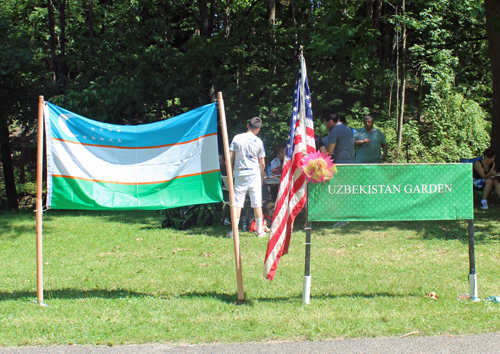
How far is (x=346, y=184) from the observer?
4820 millimetres

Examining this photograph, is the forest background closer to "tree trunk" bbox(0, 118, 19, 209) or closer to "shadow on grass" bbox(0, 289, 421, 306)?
"tree trunk" bbox(0, 118, 19, 209)

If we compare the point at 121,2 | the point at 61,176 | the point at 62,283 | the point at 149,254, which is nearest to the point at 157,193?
the point at 61,176

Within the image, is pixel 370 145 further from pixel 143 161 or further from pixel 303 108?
pixel 143 161

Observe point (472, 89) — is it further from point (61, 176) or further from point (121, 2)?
point (61, 176)

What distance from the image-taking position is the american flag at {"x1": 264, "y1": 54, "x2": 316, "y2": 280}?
4793 mm

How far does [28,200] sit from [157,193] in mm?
14972

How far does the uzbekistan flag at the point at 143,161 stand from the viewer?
16.6 feet

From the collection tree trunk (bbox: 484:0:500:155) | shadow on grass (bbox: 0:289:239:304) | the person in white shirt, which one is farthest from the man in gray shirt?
tree trunk (bbox: 484:0:500:155)

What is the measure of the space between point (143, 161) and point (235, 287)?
179 centimetres

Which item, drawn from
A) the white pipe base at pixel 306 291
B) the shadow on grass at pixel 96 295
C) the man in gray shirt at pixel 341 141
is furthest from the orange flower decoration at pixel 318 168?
the man in gray shirt at pixel 341 141

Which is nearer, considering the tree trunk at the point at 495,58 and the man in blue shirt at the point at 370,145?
the man in blue shirt at the point at 370,145

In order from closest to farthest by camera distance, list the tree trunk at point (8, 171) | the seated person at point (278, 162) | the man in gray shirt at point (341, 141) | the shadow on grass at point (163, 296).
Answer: the shadow on grass at point (163, 296) → the man in gray shirt at point (341, 141) → the seated person at point (278, 162) → the tree trunk at point (8, 171)

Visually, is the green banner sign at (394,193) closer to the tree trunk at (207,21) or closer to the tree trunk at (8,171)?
the tree trunk at (207,21)

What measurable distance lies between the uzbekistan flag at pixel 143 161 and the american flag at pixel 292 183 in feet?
2.36
